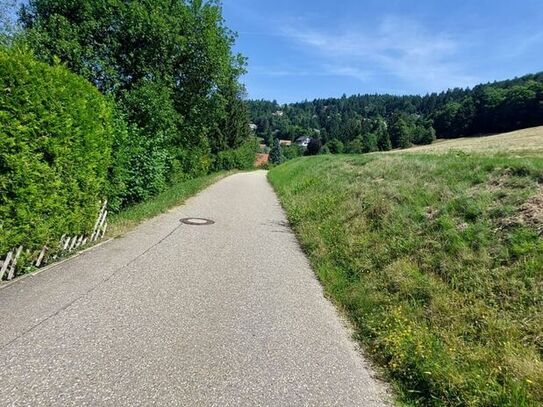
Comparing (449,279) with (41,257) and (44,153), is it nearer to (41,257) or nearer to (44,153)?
(41,257)

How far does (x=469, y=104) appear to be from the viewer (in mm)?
82312

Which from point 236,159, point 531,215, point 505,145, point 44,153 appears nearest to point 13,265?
point 44,153

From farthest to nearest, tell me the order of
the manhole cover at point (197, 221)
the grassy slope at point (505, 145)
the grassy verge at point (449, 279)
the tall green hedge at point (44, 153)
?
the grassy slope at point (505, 145)
the manhole cover at point (197, 221)
the tall green hedge at point (44, 153)
the grassy verge at point (449, 279)

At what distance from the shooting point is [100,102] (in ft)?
27.6

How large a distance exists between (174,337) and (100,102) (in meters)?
6.42

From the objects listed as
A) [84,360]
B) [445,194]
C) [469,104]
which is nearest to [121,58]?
[445,194]

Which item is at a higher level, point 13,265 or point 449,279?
point 13,265

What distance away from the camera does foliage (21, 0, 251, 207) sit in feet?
52.2

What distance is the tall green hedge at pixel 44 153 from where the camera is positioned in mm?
4961

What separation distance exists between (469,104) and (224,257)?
297 ft

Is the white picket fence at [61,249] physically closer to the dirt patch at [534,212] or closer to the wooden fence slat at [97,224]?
the wooden fence slat at [97,224]

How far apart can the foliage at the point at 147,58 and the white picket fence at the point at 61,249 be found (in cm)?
425

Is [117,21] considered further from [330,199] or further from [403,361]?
[403,361]

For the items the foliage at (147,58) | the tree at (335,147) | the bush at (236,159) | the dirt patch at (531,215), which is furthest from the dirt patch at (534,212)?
the tree at (335,147)
